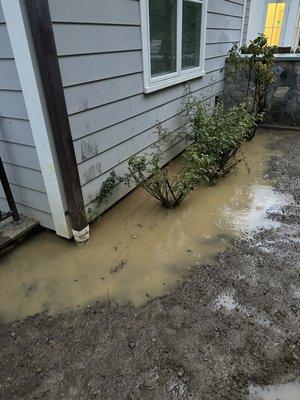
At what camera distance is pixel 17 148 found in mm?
2299

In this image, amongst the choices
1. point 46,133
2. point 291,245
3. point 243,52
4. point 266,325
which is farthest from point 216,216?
point 243,52

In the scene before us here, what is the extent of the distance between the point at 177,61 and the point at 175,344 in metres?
3.03

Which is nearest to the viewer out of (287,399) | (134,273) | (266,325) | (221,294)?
(287,399)

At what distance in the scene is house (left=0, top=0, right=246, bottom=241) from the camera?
1.86 metres

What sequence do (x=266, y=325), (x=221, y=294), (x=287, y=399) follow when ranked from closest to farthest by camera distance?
(x=287, y=399)
(x=266, y=325)
(x=221, y=294)

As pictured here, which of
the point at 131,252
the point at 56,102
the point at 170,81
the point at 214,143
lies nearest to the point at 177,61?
the point at 170,81

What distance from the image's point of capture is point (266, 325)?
171 centimetres

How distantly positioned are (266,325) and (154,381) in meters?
0.71

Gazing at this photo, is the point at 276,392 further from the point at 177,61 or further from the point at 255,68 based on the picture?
the point at 255,68

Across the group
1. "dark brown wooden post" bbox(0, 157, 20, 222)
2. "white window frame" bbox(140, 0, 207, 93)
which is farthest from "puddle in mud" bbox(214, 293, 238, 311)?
"white window frame" bbox(140, 0, 207, 93)

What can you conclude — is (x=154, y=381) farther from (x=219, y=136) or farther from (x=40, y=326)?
(x=219, y=136)

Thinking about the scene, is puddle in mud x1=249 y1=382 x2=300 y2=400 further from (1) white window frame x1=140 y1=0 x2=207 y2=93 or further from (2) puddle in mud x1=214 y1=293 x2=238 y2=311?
(1) white window frame x1=140 y1=0 x2=207 y2=93

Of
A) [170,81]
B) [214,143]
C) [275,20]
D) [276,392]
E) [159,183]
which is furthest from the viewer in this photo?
[275,20]

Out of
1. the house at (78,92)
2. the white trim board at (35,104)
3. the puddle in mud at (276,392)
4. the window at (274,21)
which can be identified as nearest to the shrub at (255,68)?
the house at (78,92)
